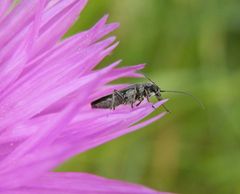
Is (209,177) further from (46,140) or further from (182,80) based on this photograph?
(46,140)

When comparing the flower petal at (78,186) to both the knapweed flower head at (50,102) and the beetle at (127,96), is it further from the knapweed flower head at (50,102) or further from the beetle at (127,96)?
the beetle at (127,96)

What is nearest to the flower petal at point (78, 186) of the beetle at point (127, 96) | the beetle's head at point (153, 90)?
the beetle at point (127, 96)

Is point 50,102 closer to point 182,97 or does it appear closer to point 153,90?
point 153,90

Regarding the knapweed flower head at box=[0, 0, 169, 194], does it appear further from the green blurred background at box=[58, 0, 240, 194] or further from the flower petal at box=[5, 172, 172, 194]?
the green blurred background at box=[58, 0, 240, 194]

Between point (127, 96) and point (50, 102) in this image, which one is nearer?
point (50, 102)

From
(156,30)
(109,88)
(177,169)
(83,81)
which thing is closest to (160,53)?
(156,30)

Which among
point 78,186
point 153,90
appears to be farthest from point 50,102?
point 153,90
